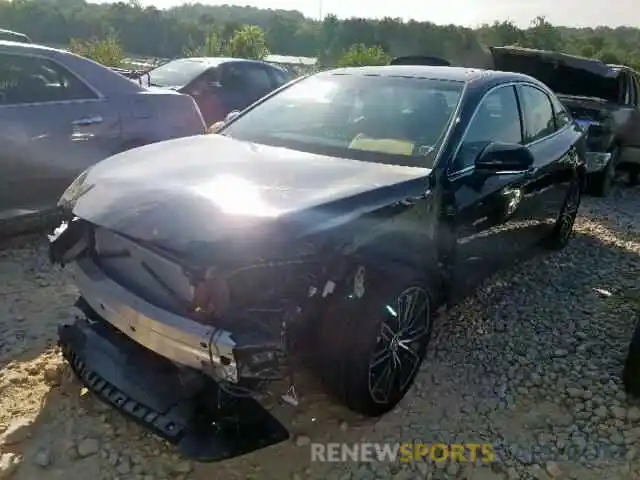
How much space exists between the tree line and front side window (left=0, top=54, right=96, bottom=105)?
13.0m

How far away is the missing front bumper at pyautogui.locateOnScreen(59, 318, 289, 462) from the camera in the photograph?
2287mm

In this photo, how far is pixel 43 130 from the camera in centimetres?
445

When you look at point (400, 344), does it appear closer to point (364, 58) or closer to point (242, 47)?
point (364, 58)

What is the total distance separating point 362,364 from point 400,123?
1.46 m

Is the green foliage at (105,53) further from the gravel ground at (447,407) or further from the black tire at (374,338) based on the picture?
the black tire at (374,338)

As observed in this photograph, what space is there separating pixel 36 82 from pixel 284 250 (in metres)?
3.23

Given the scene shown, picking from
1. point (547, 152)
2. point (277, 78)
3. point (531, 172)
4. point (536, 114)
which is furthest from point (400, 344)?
point (277, 78)

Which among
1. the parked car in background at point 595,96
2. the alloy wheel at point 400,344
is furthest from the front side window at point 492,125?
the parked car in background at point 595,96

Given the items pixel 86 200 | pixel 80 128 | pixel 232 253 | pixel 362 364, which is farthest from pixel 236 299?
pixel 80 128

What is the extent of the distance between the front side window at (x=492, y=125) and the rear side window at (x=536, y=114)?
0.56ft

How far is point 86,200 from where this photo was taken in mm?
2705

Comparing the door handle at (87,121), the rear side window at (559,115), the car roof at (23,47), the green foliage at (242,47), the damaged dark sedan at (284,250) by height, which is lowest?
the damaged dark sedan at (284,250)

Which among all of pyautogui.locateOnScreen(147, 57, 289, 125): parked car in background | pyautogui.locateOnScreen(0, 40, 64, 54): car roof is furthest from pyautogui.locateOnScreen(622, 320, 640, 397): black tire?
pyautogui.locateOnScreen(147, 57, 289, 125): parked car in background

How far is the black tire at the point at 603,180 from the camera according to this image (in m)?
7.80
